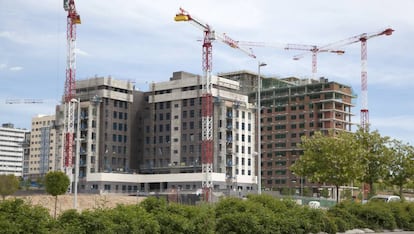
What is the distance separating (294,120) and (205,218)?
156 m

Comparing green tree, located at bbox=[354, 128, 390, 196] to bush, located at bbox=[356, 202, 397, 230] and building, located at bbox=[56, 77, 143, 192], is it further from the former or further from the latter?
building, located at bbox=[56, 77, 143, 192]

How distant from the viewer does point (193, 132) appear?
138750mm

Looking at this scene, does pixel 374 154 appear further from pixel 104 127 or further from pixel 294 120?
pixel 294 120

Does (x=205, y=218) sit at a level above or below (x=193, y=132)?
below

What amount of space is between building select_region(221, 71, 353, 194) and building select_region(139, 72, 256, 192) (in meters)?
27.9

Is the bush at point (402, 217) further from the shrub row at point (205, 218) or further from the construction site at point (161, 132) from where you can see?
the construction site at point (161, 132)

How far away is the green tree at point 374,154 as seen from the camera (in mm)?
63031

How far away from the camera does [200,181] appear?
131 m

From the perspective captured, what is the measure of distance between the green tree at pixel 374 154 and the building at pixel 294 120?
10029 cm

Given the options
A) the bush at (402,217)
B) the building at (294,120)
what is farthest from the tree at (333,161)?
the building at (294,120)

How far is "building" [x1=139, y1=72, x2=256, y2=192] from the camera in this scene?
453 feet

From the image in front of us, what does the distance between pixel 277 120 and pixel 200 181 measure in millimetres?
55716

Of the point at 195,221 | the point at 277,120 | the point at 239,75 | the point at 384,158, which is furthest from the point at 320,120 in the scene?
the point at 195,221

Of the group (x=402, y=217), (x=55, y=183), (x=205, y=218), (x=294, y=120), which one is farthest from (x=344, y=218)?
(x=294, y=120)
